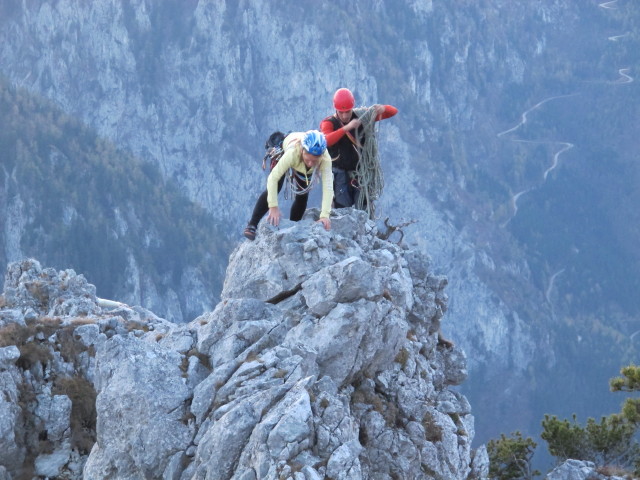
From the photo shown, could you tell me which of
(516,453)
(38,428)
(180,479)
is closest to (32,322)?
(38,428)

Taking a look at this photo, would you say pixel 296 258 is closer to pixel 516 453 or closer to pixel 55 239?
pixel 516 453

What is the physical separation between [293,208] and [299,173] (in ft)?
4.06

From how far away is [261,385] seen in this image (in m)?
16.4

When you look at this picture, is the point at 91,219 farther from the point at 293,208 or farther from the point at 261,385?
the point at 261,385

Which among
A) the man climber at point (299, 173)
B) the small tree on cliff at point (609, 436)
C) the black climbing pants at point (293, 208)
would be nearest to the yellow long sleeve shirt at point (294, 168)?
the man climber at point (299, 173)

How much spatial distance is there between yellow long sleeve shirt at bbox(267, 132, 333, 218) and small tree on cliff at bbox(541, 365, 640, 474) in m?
13.6

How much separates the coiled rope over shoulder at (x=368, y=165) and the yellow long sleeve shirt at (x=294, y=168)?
13.3 feet

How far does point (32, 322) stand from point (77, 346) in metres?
1.12

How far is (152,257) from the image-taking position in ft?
635

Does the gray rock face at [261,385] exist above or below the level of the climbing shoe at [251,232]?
below

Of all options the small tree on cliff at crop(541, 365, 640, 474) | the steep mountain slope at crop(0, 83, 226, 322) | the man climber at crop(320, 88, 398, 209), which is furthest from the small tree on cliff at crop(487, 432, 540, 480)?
the steep mountain slope at crop(0, 83, 226, 322)

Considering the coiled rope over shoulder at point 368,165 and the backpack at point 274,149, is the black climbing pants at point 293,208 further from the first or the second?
the coiled rope over shoulder at point 368,165

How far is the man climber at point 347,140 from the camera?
921 inches

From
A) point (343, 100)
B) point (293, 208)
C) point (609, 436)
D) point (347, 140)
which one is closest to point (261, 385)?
point (293, 208)
